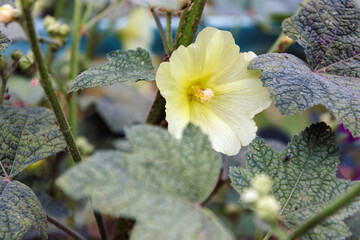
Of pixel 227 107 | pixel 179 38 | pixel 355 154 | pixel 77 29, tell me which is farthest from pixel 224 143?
pixel 355 154

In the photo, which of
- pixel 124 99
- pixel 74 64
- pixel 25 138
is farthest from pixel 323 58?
pixel 124 99

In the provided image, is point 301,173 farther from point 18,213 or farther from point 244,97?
point 18,213

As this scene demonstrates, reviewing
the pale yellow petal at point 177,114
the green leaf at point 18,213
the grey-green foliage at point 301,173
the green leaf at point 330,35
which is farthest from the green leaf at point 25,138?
the green leaf at point 330,35

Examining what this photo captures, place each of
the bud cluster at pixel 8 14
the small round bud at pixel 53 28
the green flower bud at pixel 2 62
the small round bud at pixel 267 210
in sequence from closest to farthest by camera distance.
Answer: the small round bud at pixel 267 210 → the bud cluster at pixel 8 14 → the green flower bud at pixel 2 62 → the small round bud at pixel 53 28

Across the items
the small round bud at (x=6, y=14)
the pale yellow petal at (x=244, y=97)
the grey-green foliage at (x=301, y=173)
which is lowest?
the grey-green foliage at (x=301, y=173)

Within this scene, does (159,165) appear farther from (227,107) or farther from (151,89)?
(151,89)

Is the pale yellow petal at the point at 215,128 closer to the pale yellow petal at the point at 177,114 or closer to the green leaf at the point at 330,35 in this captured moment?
the pale yellow petal at the point at 177,114
